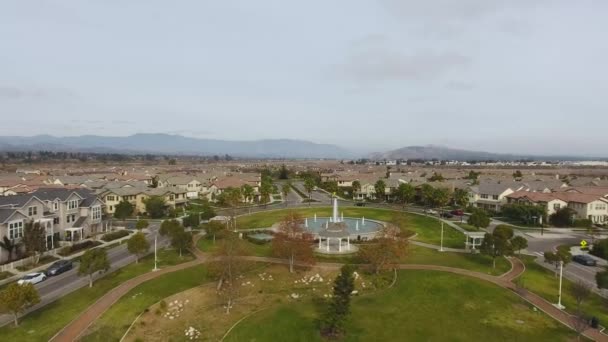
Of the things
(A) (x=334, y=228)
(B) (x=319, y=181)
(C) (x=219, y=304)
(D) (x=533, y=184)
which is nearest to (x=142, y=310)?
(C) (x=219, y=304)

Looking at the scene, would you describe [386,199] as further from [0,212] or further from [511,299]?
[0,212]

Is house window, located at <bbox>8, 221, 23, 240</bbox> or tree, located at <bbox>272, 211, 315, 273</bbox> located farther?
house window, located at <bbox>8, 221, 23, 240</bbox>

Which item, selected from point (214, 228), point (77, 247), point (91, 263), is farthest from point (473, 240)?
point (77, 247)

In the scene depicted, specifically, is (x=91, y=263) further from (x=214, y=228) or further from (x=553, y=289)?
(x=553, y=289)

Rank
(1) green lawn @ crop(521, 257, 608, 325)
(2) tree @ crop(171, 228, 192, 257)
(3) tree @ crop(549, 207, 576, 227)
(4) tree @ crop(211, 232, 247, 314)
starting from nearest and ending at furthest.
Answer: (1) green lawn @ crop(521, 257, 608, 325)
(4) tree @ crop(211, 232, 247, 314)
(2) tree @ crop(171, 228, 192, 257)
(3) tree @ crop(549, 207, 576, 227)

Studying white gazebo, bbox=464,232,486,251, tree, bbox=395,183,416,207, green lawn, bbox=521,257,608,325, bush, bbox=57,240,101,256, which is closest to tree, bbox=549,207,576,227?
white gazebo, bbox=464,232,486,251

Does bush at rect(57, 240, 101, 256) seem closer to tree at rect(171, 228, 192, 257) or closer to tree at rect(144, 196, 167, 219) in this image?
tree at rect(171, 228, 192, 257)
